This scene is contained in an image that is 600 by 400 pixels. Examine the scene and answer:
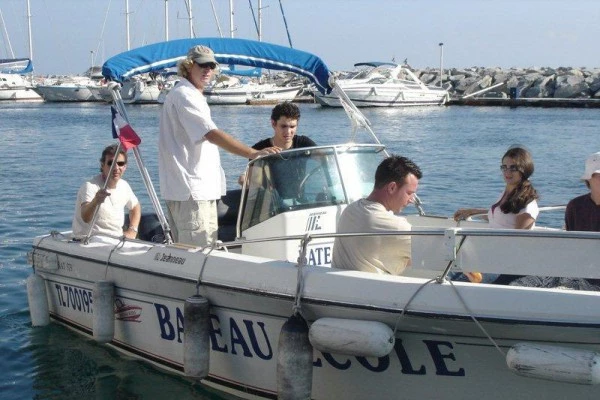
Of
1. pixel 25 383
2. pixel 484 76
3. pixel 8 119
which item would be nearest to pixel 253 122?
pixel 8 119

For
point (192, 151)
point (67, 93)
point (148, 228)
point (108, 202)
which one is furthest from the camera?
point (67, 93)

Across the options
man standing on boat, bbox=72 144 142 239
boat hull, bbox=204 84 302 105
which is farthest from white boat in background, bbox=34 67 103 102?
man standing on boat, bbox=72 144 142 239

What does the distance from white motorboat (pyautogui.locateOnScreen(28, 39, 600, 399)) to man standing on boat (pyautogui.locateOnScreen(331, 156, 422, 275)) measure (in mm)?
164

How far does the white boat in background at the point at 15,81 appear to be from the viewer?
70625mm

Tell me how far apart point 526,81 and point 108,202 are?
5739 cm


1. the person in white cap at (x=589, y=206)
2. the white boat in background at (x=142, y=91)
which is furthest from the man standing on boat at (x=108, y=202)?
the white boat in background at (x=142, y=91)

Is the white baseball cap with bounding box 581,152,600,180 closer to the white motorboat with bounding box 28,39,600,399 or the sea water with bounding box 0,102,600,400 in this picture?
the white motorboat with bounding box 28,39,600,399

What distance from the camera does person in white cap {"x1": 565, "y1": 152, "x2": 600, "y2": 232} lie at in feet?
18.3

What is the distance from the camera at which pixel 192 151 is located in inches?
249

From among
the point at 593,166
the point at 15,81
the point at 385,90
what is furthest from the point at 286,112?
the point at 15,81

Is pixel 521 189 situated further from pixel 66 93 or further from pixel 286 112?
pixel 66 93

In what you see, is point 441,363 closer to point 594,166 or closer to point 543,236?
point 543,236

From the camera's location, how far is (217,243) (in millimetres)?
6031

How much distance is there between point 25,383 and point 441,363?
3.70 metres
